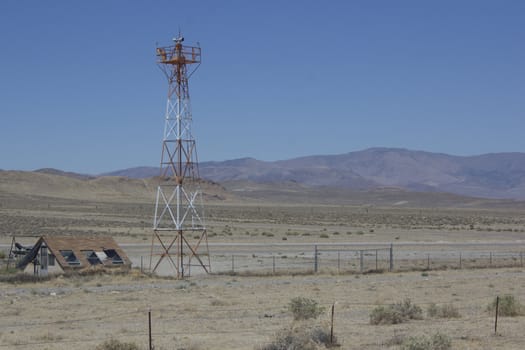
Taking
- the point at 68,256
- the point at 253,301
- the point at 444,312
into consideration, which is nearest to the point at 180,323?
the point at 253,301

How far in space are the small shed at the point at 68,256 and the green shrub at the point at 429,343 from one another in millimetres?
20213

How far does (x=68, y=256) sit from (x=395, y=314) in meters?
Result: 17.2

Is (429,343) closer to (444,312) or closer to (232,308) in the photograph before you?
(444,312)

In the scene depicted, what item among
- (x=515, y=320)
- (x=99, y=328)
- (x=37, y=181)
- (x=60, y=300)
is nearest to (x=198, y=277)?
(x=60, y=300)

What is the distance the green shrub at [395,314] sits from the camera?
2002 cm

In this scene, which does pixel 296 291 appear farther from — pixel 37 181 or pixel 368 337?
pixel 37 181

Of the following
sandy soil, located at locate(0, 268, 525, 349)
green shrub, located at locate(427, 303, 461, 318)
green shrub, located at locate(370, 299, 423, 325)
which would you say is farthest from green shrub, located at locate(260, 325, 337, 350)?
green shrub, located at locate(427, 303, 461, 318)

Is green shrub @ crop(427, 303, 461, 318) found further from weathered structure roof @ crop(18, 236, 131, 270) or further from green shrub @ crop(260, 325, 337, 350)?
weathered structure roof @ crop(18, 236, 131, 270)

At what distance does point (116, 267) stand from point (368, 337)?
18.2 metres

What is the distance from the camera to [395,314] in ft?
66.2

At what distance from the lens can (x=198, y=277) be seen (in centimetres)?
3369

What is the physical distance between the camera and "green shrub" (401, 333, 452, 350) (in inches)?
562

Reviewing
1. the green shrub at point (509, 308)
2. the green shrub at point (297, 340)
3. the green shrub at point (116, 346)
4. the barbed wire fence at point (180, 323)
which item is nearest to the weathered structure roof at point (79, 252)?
the barbed wire fence at point (180, 323)

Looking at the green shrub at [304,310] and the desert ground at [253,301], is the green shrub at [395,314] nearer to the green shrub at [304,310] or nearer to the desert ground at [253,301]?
the desert ground at [253,301]
